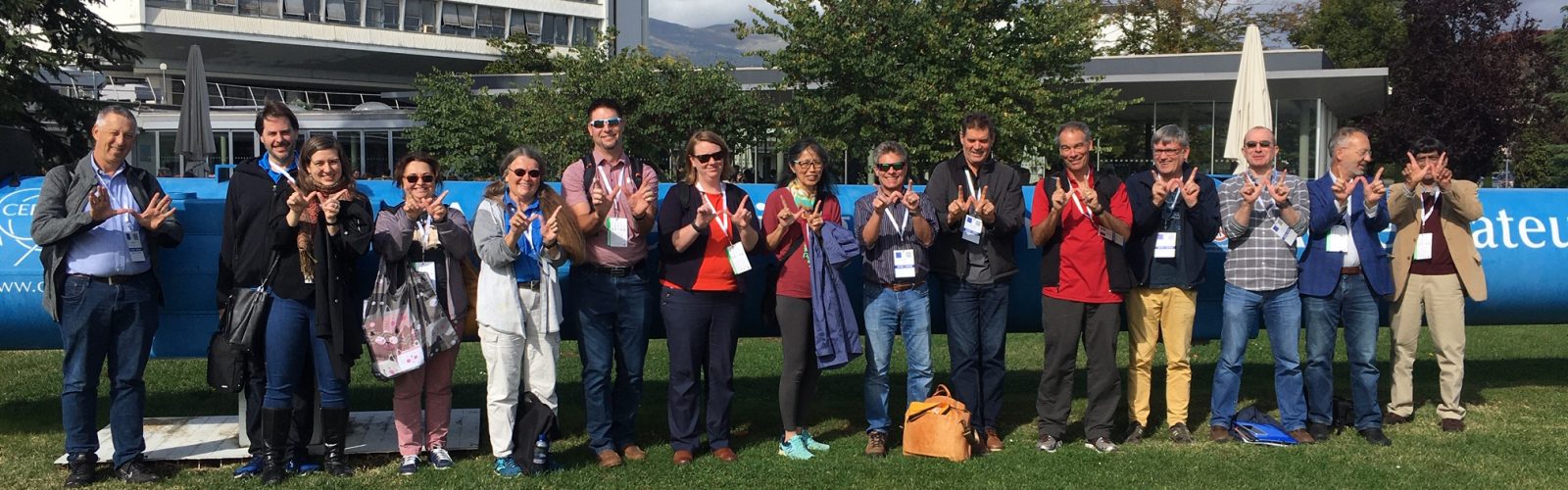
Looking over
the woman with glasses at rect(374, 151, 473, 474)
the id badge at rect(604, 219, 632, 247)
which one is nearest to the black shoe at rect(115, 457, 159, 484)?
the woman with glasses at rect(374, 151, 473, 474)

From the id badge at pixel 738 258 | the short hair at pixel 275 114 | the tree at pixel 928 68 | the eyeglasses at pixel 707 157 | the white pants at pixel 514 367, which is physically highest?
the tree at pixel 928 68

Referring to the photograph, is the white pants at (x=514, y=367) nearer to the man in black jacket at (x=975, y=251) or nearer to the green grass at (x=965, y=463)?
the green grass at (x=965, y=463)

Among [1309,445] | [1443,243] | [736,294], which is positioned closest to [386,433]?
[736,294]

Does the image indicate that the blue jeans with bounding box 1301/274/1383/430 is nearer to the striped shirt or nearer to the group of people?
the group of people

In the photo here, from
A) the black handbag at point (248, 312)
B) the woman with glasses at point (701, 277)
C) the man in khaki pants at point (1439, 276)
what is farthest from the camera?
the man in khaki pants at point (1439, 276)

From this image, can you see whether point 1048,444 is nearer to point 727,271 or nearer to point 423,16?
point 727,271

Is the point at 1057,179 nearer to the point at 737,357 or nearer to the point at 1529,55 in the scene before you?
the point at 737,357

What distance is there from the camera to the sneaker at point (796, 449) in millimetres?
6219

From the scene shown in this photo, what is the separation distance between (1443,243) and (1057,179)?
2492 millimetres

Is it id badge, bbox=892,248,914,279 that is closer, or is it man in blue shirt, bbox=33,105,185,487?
man in blue shirt, bbox=33,105,185,487

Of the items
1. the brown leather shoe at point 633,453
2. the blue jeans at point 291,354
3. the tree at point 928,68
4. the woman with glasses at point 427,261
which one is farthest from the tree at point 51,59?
the brown leather shoe at point 633,453

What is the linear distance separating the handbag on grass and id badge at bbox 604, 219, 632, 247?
1730 mm

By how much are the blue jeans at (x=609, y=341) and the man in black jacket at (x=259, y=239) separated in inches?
53.7

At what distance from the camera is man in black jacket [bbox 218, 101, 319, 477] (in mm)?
5492
